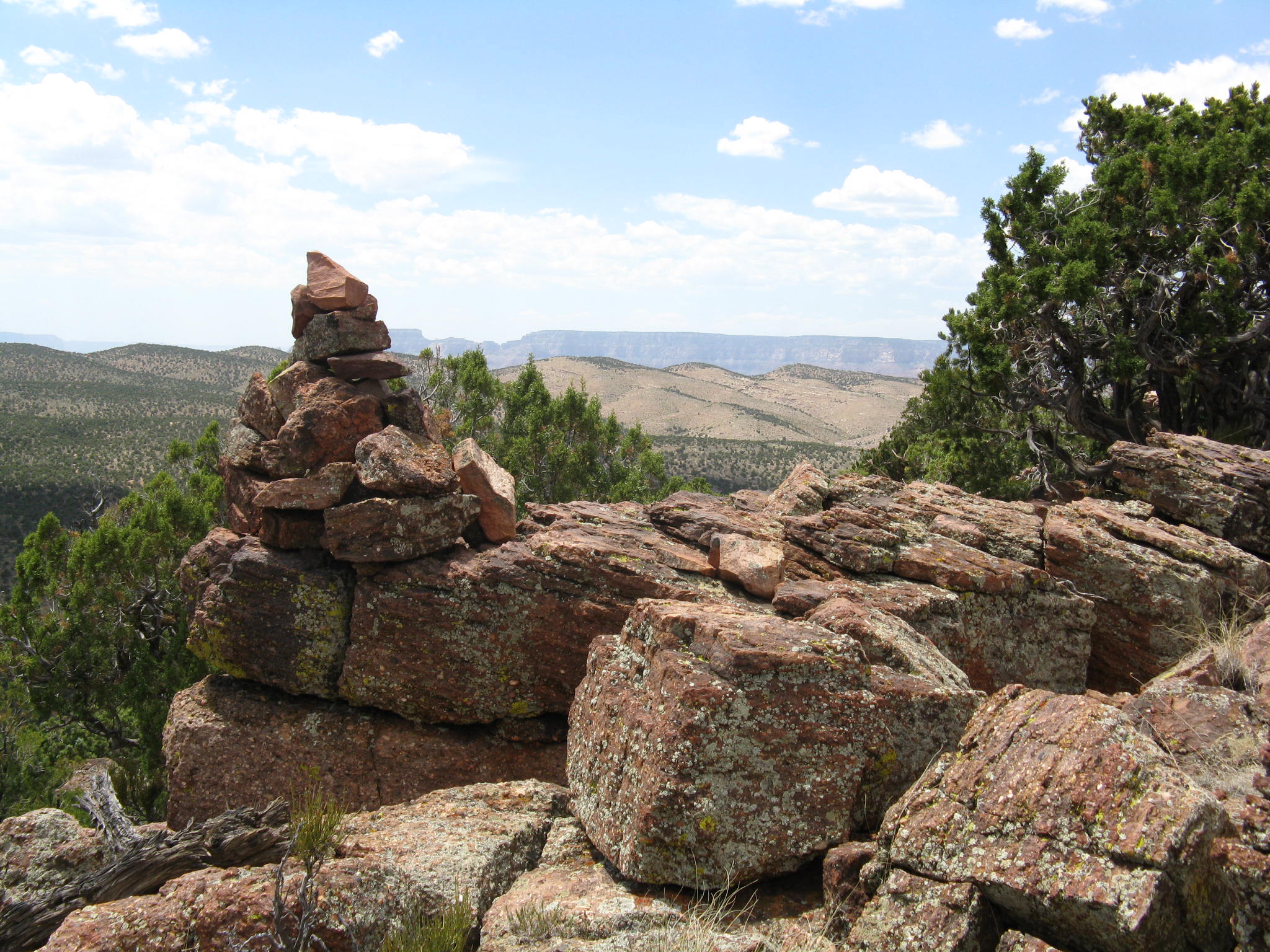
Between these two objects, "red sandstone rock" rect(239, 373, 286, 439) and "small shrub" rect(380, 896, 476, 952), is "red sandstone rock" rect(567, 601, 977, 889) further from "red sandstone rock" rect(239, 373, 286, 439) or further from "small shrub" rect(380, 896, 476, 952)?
"red sandstone rock" rect(239, 373, 286, 439)

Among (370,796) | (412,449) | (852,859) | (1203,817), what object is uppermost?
(412,449)

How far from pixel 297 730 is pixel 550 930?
662 cm

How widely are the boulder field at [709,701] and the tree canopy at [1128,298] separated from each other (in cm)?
528

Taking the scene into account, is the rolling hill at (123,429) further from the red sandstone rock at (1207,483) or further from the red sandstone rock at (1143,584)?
the red sandstone rock at (1143,584)

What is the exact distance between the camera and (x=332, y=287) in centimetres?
1320

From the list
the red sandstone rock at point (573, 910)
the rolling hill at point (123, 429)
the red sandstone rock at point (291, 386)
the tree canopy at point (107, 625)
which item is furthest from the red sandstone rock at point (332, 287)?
the rolling hill at point (123, 429)

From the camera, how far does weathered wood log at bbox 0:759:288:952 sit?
6.71m

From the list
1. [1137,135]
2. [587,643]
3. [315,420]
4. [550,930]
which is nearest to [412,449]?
[315,420]

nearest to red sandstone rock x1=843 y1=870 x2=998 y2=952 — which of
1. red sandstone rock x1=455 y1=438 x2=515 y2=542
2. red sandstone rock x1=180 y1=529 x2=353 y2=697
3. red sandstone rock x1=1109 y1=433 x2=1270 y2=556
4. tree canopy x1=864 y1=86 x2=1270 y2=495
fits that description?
red sandstone rock x1=455 y1=438 x2=515 y2=542

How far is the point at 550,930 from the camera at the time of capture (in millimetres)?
→ 6680

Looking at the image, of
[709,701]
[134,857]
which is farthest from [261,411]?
[709,701]

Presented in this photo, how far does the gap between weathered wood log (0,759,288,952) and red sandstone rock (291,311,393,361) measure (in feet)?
23.6

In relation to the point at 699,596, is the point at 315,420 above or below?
above

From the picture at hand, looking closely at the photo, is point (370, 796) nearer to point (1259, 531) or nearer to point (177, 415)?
point (1259, 531)
